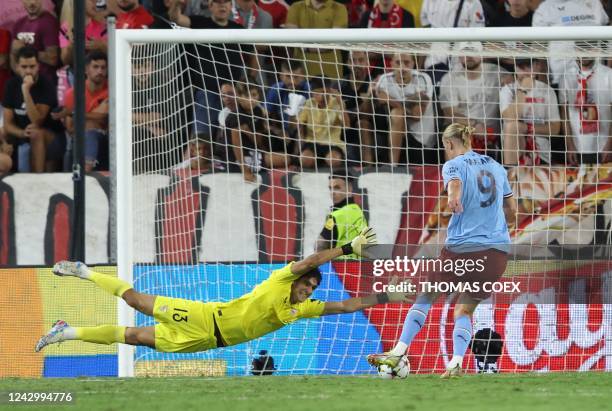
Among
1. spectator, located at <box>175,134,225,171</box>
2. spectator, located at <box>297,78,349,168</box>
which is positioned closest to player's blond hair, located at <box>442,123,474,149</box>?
spectator, located at <box>297,78,349,168</box>

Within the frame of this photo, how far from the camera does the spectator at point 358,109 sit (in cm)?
1402

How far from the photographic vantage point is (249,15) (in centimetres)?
1620

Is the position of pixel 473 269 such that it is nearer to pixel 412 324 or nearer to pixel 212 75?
pixel 412 324

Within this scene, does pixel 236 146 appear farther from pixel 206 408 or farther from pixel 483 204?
pixel 206 408

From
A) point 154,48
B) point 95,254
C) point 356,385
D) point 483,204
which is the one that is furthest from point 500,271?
A: point 95,254

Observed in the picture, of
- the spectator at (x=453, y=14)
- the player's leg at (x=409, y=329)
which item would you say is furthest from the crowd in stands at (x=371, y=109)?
the player's leg at (x=409, y=329)

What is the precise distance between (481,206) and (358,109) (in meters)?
3.35

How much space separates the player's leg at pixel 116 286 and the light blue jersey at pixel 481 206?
267cm

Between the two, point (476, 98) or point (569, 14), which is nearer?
point (476, 98)

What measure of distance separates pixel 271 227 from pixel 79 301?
2.16 meters

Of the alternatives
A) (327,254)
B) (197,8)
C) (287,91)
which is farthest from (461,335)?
(197,8)

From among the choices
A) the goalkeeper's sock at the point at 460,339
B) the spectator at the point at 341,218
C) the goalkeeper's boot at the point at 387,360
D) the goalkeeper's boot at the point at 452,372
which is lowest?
the goalkeeper's boot at the point at 452,372

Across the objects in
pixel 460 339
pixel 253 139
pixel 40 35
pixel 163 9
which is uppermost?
pixel 163 9

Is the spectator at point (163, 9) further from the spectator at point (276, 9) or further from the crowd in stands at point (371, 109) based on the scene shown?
the crowd in stands at point (371, 109)
